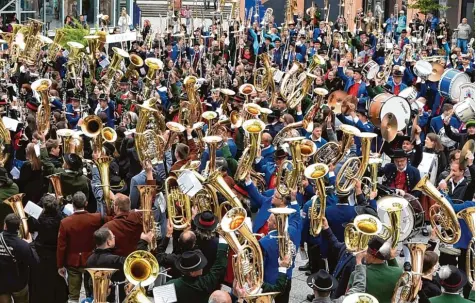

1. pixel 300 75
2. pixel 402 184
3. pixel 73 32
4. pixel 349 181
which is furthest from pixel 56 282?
pixel 73 32

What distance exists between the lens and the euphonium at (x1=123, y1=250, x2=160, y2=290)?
6316 mm

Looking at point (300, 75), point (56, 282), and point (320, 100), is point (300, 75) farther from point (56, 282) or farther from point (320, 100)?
point (56, 282)

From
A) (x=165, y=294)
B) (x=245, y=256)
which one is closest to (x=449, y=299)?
(x=245, y=256)

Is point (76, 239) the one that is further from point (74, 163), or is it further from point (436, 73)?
point (436, 73)

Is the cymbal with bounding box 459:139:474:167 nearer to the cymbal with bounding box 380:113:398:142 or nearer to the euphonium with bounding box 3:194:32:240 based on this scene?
the cymbal with bounding box 380:113:398:142

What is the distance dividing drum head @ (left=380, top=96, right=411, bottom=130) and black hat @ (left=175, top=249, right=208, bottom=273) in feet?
20.2

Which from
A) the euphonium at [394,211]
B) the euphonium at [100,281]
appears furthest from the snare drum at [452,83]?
the euphonium at [100,281]

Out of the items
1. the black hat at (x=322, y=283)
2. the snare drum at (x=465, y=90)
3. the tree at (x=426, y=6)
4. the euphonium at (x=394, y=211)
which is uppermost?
the tree at (x=426, y=6)

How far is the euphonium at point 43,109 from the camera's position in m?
11.5

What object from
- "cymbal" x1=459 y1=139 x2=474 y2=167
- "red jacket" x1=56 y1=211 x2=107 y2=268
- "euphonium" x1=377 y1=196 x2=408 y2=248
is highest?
"cymbal" x1=459 y1=139 x2=474 y2=167

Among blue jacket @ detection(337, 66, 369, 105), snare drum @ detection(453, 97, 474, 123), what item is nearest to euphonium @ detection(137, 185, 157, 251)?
snare drum @ detection(453, 97, 474, 123)

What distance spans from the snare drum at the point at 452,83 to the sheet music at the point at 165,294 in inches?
377

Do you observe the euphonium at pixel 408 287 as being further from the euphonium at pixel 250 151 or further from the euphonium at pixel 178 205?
the euphonium at pixel 250 151

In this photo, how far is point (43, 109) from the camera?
38.5 feet
